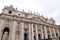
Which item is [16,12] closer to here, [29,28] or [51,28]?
[29,28]

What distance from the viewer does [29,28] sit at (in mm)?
18141

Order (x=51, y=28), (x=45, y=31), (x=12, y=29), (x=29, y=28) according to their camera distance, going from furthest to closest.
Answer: (x=51, y=28) < (x=45, y=31) < (x=29, y=28) < (x=12, y=29)

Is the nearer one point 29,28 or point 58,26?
point 29,28

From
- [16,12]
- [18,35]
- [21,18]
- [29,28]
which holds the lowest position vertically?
[18,35]

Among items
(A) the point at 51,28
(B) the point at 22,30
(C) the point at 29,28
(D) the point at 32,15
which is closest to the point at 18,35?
(B) the point at 22,30

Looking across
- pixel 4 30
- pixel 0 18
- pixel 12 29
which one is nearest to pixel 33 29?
pixel 12 29

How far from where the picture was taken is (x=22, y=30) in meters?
17.2

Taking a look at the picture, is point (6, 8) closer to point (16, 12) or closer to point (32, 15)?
point (16, 12)

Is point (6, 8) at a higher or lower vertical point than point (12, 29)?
higher

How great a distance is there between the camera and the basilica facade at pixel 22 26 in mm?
16336

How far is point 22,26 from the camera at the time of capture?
17625 mm

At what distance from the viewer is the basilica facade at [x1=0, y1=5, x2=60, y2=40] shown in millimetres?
16336

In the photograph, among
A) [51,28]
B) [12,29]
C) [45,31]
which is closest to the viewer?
[12,29]

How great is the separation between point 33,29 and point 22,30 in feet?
8.92
